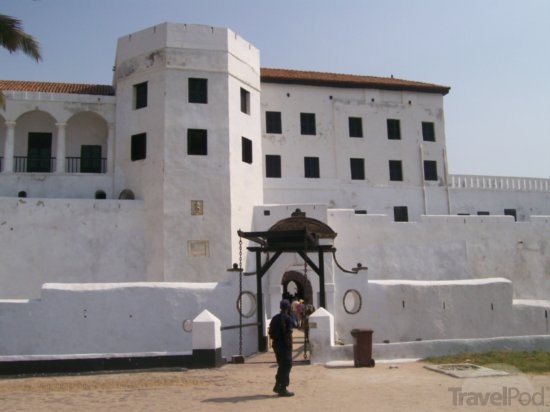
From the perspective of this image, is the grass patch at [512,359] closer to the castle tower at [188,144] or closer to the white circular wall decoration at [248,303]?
the white circular wall decoration at [248,303]

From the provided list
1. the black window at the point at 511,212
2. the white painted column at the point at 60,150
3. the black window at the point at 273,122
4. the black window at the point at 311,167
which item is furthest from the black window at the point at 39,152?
the black window at the point at 511,212

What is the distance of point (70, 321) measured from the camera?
16312 millimetres

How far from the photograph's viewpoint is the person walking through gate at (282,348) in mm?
9656

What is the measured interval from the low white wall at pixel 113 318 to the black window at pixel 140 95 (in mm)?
10610

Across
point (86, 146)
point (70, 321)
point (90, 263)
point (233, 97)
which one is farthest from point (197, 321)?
point (86, 146)

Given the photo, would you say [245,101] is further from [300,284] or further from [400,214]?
[400,214]

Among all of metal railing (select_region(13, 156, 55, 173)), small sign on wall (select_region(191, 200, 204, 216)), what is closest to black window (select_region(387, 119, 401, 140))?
small sign on wall (select_region(191, 200, 204, 216))

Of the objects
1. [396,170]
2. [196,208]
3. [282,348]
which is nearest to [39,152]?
[196,208]

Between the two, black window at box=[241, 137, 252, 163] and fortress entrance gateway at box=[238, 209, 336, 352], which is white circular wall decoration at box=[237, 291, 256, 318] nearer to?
fortress entrance gateway at box=[238, 209, 336, 352]

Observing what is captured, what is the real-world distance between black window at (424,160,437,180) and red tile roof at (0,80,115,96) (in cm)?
1631

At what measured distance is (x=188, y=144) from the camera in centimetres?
2378

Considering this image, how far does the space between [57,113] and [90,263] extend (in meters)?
7.28

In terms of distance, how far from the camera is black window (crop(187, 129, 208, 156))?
23797 millimetres

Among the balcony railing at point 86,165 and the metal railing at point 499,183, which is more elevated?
the balcony railing at point 86,165
